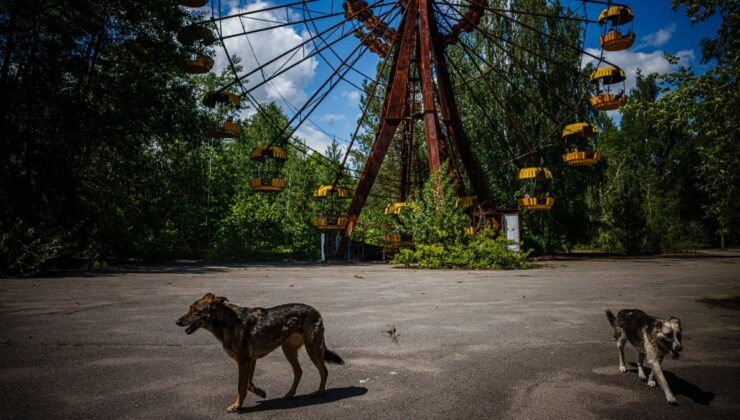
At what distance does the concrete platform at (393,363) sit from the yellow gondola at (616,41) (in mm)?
14619

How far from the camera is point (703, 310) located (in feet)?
22.5

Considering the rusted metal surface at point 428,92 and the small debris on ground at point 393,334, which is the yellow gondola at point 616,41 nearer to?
the rusted metal surface at point 428,92

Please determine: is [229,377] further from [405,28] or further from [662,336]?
[405,28]

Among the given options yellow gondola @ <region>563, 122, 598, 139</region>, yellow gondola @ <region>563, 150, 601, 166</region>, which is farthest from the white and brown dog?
yellow gondola @ <region>563, 122, 598, 139</region>

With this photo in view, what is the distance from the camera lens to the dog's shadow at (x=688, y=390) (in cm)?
328

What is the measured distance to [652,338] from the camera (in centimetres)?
345

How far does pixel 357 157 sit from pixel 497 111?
15.2 m

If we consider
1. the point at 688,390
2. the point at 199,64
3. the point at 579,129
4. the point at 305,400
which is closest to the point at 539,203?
the point at 579,129

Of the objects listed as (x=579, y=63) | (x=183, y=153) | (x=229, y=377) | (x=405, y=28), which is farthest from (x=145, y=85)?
(x=579, y=63)

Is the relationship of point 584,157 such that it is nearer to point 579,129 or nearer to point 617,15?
point 579,129

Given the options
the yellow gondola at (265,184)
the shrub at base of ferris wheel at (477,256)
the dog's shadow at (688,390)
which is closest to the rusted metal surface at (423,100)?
the yellow gondola at (265,184)

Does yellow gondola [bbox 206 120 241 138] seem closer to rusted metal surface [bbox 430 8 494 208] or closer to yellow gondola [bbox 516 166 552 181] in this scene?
rusted metal surface [bbox 430 8 494 208]

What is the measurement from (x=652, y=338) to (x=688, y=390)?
57 cm

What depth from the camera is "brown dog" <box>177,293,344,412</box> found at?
2.90 m
